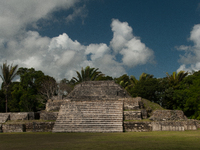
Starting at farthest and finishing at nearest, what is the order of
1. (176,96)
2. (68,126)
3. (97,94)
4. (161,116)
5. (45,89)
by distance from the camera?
(45,89), (176,96), (97,94), (161,116), (68,126)

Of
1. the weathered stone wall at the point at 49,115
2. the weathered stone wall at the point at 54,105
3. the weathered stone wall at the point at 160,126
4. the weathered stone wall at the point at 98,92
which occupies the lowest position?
the weathered stone wall at the point at 160,126

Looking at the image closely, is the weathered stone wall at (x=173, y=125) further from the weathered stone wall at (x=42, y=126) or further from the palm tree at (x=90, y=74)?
the palm tree at (x=90, y=74)

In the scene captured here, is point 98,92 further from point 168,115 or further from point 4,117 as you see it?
point 4,117

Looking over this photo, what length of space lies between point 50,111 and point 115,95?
231 inches

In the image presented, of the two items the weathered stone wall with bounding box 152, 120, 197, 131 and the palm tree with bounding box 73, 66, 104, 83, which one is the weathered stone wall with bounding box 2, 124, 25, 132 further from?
the palm tree with bounding box 73, 66, 104, 83

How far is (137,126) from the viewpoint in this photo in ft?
45.7

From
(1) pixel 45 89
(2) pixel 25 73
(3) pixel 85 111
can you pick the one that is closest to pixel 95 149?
(3) pixel 85 111

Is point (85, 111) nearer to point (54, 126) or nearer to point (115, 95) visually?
point (54, 126)

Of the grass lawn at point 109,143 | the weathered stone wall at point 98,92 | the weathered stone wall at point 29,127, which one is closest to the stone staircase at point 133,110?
the weathered stone wall at point 98,92

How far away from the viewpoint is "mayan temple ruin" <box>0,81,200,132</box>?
13.6 m

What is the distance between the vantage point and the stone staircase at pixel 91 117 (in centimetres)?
1372

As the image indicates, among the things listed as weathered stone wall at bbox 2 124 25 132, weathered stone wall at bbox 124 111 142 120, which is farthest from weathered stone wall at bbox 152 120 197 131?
weathered stone wall at bbox 2 124 25 132

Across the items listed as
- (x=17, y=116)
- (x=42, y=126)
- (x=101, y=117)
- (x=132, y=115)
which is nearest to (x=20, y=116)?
(x=17, y=116)

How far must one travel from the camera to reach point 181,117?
1509 centimetres
